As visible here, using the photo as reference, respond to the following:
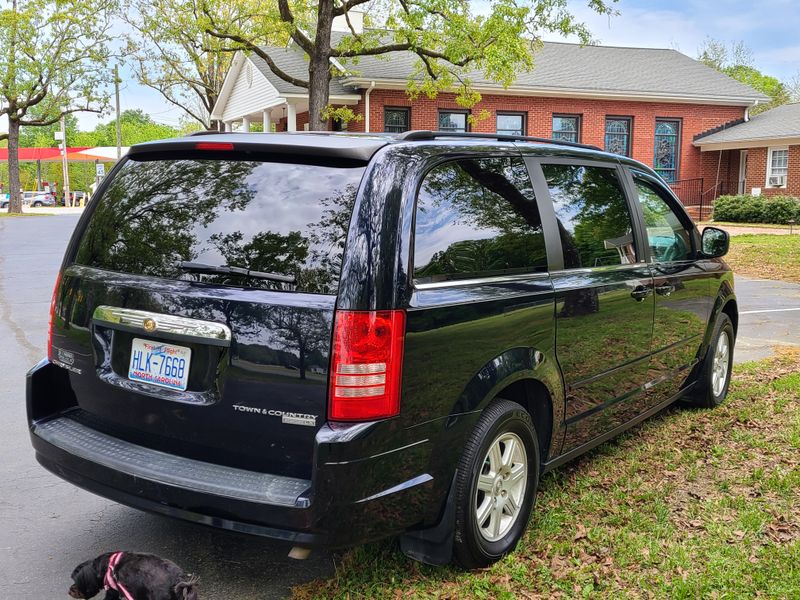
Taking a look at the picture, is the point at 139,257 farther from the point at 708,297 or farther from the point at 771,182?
the point at 771,182

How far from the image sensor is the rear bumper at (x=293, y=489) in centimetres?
275

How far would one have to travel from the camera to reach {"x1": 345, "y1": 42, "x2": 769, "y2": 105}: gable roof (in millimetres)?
26812

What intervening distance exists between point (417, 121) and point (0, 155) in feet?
204

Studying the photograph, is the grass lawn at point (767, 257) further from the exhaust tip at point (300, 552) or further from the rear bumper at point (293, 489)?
the exhaust tip at point (300, 552)

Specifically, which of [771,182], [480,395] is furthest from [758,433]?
[771,182]

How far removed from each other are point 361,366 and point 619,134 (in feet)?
95.2

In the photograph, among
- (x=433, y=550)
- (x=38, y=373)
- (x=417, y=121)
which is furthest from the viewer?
(x=417, y=121)

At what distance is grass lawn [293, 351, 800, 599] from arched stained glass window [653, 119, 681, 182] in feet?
88.9

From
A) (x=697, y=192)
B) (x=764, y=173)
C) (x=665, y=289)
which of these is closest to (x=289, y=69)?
(x=697, y=192)

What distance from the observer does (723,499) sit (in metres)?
4.20

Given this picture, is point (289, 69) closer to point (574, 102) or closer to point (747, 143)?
point (574, 102)

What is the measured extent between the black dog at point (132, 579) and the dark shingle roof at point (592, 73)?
22676 mm

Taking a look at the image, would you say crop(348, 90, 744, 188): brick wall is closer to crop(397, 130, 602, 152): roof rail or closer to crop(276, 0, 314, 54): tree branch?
crop(276, 0, 314, 54): tree branch

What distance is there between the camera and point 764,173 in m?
30.2
